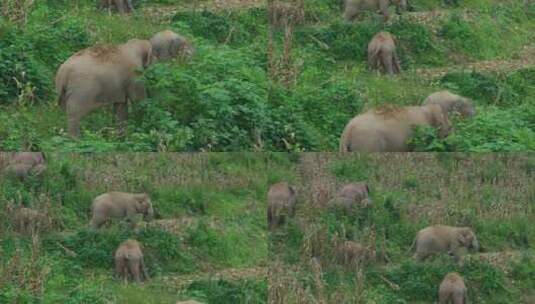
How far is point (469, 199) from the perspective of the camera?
67.7 ft

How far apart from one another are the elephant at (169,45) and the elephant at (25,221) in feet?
11.3

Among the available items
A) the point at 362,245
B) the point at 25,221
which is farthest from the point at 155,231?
the point at 362,245

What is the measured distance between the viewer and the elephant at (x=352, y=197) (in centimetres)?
1970

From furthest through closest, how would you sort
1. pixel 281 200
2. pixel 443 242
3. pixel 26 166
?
1. pixel 443 242
2. pixel 26 166
3. pixel 281 200

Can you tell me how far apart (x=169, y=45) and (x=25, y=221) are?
3910 millimetres

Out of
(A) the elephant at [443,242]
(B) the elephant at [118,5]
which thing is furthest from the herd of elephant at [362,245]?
(B) the elephant at [118,5]

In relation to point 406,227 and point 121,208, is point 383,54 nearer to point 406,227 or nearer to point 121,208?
point 406,227

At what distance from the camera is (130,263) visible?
19922 mm

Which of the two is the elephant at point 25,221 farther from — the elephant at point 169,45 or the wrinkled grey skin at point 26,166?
A: the elephant at point 169,45

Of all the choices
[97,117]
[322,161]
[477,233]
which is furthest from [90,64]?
[477,233]

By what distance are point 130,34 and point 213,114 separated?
3.07 m

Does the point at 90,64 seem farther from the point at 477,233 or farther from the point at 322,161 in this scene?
the point at 477,233

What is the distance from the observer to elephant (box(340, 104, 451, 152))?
20.8m

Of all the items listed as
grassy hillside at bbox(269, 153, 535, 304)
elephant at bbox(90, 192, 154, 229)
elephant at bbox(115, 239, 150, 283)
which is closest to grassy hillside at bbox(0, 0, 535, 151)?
elephant at bbox(90, 192, 154, 229)
